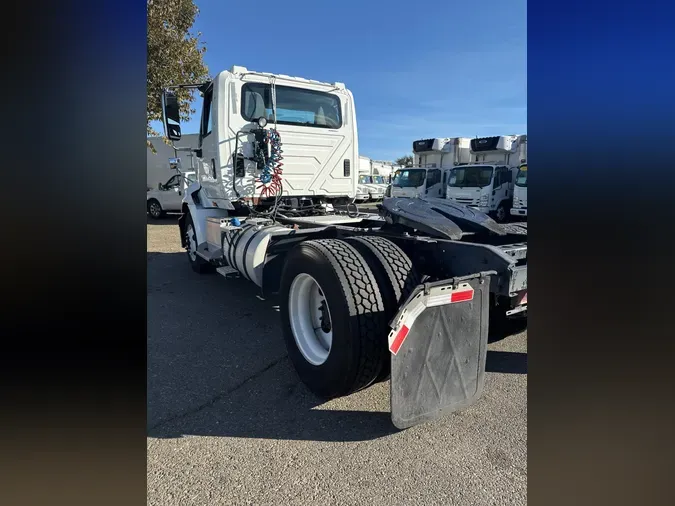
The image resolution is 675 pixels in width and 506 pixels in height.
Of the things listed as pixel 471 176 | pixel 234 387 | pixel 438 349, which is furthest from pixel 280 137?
pixel 471 176

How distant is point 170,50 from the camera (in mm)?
12258

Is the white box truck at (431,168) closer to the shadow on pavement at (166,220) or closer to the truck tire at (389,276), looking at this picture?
the shadow on pavement at (166,220)

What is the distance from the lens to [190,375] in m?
3.55

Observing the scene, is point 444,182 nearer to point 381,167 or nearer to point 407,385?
point 381,167

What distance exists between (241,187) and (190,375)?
2.97m

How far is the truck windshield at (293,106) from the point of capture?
18.7 ft

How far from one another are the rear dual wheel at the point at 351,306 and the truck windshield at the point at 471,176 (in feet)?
46.3

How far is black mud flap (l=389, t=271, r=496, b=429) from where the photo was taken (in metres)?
2.42

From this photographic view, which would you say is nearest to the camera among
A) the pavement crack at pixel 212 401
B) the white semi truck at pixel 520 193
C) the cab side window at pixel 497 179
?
the pavement crack at pixel 212 401

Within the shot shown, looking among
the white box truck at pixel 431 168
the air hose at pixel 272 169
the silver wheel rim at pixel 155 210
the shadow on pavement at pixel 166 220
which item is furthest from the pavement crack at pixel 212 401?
the silver wheel rim at pixel 155 210

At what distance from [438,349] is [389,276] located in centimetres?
57

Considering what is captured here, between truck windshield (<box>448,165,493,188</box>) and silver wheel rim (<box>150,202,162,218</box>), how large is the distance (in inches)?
459

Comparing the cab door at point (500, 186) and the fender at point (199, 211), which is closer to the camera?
the fender at point (199, 211)
